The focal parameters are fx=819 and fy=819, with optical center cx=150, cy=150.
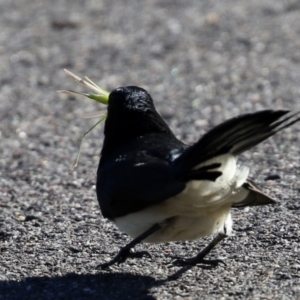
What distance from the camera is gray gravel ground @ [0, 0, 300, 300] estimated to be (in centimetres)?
511

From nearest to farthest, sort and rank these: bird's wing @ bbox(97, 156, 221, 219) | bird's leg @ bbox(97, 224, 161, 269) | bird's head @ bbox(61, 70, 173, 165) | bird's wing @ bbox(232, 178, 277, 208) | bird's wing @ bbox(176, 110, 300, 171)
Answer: bird's wing @ bbox(176, 110, 300, 171), bird's wing @ bbox(97, 156, 221, 219), bird's leg @ bbox(97, 224, 161, 269), bird's wing @ bbox(232, 178, 277, 208), bird's head @ bbox(61, 70, 173, 165)

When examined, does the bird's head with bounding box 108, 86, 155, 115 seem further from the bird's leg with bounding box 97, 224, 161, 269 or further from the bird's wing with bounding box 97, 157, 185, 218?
the bird's leg with bounding box 97, 224, 161, 269

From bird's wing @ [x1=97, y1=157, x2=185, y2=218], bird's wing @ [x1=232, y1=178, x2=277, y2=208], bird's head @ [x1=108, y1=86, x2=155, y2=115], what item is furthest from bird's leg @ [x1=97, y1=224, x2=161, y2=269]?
bird's head @ [x1=108, y1=86, x2=155, y2=115]

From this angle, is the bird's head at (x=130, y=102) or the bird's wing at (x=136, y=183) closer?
the bird's wing at (x=136, y=183)

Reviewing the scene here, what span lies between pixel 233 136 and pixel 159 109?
16.3 ft

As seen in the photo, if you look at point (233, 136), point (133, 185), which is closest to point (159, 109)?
point (133, 185)

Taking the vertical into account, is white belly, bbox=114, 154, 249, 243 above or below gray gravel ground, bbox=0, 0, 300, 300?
above

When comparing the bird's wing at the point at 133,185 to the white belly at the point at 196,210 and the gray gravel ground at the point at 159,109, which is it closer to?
the white belly at the point at 196,210

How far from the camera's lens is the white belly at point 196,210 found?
4676mm

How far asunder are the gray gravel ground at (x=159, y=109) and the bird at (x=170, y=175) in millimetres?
313

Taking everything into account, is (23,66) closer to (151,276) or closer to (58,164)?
(58,164)

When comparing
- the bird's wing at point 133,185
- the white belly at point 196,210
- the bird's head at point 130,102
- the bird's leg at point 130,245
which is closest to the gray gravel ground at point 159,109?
the bird's leg at point 130,245

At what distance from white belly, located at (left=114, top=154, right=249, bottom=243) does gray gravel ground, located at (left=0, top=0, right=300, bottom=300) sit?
0.98 ft

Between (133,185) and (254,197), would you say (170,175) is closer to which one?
(133,185)
